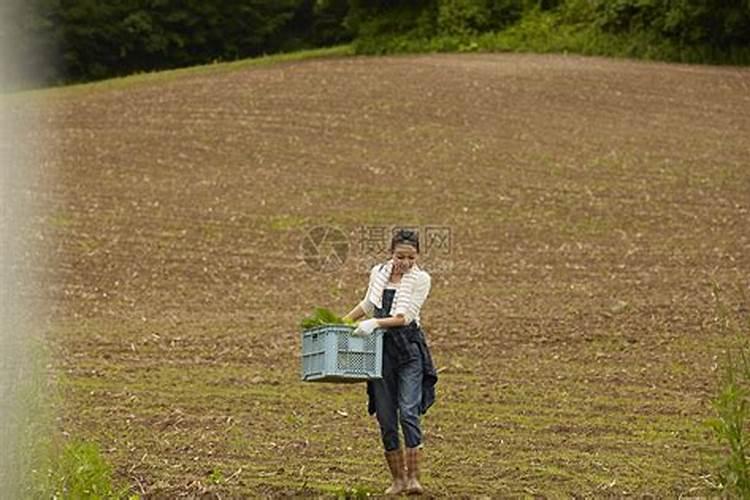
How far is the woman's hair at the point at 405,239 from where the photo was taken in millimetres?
8766

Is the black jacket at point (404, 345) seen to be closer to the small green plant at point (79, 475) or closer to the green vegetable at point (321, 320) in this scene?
the green vegetable at point (321, 320)

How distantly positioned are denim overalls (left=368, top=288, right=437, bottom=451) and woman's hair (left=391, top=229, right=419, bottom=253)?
25 centimetres

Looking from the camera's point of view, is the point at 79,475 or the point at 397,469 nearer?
the point at 79,475

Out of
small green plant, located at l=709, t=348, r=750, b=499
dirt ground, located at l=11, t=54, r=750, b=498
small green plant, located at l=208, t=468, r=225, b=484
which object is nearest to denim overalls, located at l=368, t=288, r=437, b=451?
dirt ground, located at l=11, t=54, r=750, b=498

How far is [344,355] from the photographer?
8.47m

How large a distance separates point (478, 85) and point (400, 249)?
86.3ft

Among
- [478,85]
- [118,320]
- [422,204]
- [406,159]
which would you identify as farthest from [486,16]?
[118,320]

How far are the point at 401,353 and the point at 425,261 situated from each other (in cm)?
1242

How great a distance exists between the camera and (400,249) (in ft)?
28.7

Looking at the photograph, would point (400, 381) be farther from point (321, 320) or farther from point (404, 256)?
point (404, 256)

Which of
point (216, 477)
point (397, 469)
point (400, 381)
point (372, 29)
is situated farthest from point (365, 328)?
point (372, 29)

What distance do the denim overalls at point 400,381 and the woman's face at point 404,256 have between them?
0.13 metres

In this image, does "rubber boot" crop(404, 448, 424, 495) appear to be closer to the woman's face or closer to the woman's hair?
the woman's face

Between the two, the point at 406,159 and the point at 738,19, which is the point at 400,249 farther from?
the point at 738,19
